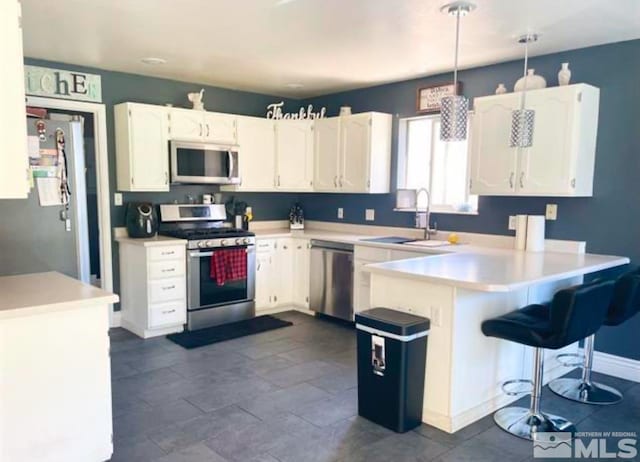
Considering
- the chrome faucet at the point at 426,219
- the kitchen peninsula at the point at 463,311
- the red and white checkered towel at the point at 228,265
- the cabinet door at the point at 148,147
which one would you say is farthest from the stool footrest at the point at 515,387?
the cabinet door at the point at 148,147

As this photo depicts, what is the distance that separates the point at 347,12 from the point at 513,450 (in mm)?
2646

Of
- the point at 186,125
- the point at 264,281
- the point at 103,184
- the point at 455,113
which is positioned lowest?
the point at 264,281

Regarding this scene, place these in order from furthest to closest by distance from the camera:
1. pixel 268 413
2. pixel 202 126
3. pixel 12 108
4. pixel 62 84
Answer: pixel 202 126 → pixel 62 84 → pixel 268 413 → pixel 12 108

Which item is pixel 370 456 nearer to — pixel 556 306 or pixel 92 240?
pixel 556 306

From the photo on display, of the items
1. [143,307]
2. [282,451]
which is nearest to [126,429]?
[282,451]

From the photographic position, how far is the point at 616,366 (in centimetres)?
359

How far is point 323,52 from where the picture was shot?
12.6 feet

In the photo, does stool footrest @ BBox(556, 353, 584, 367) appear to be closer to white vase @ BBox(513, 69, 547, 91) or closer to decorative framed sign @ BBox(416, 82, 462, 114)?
white vase @ BBox(513, 69, 547, 91)

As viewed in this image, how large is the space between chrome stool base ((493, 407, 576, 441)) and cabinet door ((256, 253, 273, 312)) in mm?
2745

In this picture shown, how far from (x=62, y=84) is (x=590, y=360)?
4.77m

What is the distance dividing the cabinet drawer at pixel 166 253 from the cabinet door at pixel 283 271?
3.57 ft

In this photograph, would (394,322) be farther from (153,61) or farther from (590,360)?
(153,61)

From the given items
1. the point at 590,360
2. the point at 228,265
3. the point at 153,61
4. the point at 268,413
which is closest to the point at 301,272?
the point at 228,265

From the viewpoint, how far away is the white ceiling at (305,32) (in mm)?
2848
